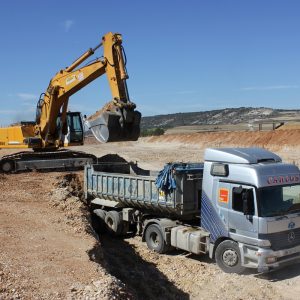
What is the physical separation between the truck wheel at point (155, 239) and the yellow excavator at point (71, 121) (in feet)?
15.1

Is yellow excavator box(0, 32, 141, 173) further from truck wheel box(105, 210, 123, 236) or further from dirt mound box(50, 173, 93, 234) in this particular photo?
truck wheel box(105, 210, 123, 236)

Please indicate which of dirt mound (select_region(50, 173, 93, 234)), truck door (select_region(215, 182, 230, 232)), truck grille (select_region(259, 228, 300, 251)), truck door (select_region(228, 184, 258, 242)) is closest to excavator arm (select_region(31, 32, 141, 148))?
dirt mound (select_region(50, 173, 93, 234))

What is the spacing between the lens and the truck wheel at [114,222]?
14.6 metres

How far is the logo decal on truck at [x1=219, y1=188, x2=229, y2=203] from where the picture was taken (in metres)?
11.0

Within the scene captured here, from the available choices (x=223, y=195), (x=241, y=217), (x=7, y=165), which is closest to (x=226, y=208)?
(x=223, y=195)

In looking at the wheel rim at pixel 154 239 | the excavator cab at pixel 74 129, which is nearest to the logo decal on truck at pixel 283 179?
the wheel rim at pixel 154 239

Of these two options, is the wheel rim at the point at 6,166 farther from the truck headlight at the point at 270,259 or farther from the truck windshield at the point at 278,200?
the truck headlight at the point at 270,259

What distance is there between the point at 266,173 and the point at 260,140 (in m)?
41.9

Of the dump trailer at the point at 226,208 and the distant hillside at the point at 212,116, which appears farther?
the distant hillside at the point at 212,116

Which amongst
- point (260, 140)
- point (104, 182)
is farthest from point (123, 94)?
point (260, 140)

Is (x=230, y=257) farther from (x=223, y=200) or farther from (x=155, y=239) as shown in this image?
(x=155, y=239)

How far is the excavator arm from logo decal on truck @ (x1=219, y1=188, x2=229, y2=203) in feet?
21.5

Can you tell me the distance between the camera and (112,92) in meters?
17.8

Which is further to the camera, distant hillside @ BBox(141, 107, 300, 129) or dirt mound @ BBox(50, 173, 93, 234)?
distant hillside @ BBox(141, 107, 300, 129)
